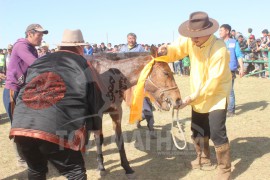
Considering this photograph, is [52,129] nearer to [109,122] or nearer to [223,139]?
[223,139]

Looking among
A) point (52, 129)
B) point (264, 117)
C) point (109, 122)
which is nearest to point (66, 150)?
point (52, 129)

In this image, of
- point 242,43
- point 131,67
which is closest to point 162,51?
point 131,67

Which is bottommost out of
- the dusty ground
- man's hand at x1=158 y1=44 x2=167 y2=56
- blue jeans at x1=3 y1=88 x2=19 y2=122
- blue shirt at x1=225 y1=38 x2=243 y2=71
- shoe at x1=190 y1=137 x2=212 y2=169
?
the dusty ground

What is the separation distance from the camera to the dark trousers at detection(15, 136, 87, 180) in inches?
108

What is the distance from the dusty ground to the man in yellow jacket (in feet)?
2.38

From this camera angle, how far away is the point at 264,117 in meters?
7.89

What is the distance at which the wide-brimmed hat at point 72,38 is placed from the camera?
127 inches

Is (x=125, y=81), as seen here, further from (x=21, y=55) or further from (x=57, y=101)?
(x=57, y=101)

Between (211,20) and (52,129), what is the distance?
8.87 feet

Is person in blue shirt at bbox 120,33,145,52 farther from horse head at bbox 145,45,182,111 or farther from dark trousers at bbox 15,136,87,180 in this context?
dark trousers at bbox 15,136,87,180

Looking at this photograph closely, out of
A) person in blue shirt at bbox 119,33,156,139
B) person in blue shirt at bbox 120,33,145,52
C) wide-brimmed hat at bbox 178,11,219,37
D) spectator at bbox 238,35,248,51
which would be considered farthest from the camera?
spectator at bbox 238,35,248,51

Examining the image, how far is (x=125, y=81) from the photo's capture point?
15.5 ft

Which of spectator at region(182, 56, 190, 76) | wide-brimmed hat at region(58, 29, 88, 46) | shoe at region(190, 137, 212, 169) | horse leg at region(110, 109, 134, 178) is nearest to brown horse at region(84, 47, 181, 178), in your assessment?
horse leg at region(110, 109, 134, 178)

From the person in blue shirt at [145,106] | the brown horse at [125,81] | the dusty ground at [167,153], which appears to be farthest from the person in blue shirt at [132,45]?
the brown horse at [125,81]
